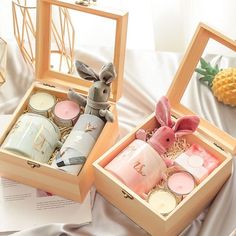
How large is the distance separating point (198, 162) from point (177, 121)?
0.08 meters

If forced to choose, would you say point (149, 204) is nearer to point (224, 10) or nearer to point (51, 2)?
point (51, 2)

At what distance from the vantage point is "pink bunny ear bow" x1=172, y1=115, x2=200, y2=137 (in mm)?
848

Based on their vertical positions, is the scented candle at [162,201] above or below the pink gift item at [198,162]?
below

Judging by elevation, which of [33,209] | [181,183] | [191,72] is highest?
[191,72]

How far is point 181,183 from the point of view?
0.82m

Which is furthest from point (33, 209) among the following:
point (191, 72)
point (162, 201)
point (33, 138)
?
point (191, 72)

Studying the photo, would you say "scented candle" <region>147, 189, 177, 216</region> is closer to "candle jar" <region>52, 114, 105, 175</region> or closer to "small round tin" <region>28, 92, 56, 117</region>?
"candle jar" <region>52, 114, 105, 175</region>

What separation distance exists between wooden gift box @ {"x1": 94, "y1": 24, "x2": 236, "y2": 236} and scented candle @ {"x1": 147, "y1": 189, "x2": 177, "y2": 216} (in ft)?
0.06

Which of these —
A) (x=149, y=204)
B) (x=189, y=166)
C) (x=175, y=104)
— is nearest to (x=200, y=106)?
(x=175, y=104)

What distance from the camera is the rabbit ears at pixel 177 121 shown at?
850 millimetres

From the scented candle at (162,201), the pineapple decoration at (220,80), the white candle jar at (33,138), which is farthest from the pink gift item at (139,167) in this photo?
the pineapple decoration at (220,80)

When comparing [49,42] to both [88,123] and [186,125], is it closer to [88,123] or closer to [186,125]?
[88,123]

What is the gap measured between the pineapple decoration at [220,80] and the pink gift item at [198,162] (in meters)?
0.14

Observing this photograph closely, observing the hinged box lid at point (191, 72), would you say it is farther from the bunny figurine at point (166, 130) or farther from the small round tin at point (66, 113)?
the small round tin at point (66, 113)
